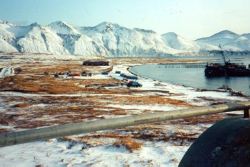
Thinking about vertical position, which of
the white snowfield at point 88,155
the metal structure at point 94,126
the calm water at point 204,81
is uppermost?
the metal structure at point 94,126

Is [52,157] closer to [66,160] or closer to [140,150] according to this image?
[66,160]

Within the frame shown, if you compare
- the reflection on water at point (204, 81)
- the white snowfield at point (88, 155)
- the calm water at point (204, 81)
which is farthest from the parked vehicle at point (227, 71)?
the white snowfield at point (88, 155)

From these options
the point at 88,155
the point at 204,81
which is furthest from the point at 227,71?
the point at 88,155

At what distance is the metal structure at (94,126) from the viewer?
1.58 metres

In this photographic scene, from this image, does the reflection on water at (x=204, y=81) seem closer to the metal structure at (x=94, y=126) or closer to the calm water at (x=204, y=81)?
the calm water at (x=204, y=81)

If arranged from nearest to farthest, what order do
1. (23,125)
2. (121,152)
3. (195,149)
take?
(195,149) → (121,152) → (23,125)

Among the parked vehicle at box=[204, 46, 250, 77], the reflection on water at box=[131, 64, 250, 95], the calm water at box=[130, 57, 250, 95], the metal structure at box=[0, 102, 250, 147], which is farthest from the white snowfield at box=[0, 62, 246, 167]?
the parked vehicle at box=[204, 46, 250, 77]

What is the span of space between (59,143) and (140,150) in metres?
3.50

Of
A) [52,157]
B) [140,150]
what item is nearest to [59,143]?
[52,157]

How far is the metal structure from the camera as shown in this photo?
5.19 ft

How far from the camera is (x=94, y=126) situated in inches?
73.6

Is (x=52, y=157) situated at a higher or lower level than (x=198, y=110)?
lower

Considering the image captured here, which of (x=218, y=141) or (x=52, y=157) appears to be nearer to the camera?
(x=218, y=141)

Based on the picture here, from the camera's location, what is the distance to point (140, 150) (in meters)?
7.91
